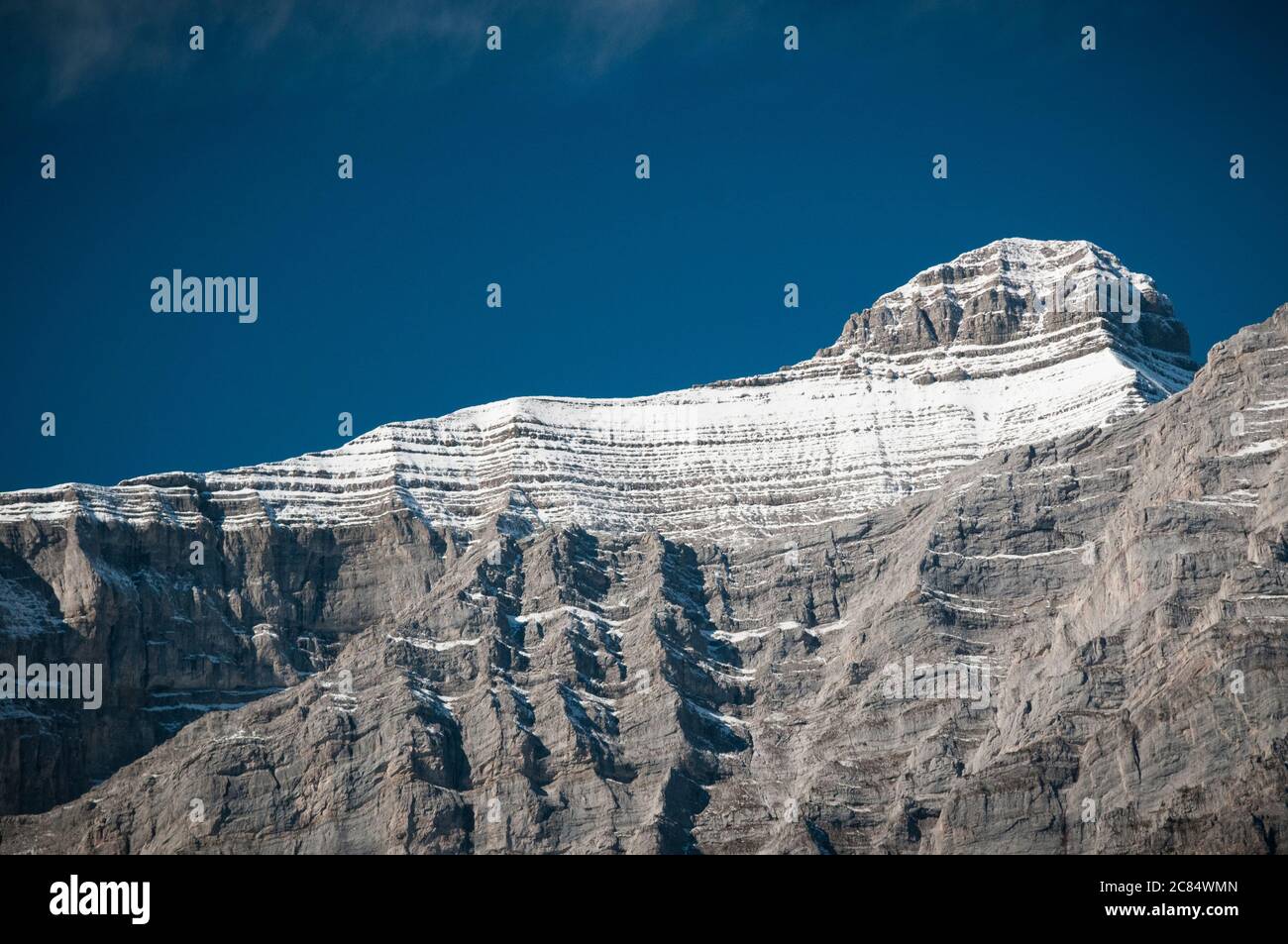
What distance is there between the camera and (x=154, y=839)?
184625 millimetres

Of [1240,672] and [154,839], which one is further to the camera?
[154,839]

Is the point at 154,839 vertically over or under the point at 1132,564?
under
